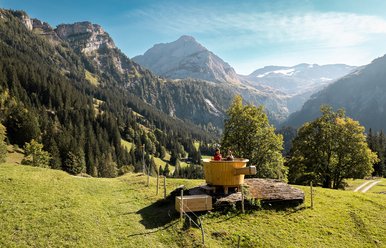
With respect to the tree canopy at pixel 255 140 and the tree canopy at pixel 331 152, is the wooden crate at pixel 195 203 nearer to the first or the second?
the tree canopy at pixel 255 140

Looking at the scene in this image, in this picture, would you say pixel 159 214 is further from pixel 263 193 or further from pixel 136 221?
pixel 263 193

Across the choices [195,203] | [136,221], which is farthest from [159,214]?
[195,203]

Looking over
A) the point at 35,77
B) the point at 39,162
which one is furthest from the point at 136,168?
the point at 35,77

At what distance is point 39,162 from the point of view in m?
101

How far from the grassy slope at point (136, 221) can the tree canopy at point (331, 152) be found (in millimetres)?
24411

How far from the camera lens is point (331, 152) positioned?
181ft

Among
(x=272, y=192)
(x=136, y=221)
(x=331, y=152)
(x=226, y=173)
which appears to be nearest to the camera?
(x=136, y=221)

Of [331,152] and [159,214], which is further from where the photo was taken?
[331,152]

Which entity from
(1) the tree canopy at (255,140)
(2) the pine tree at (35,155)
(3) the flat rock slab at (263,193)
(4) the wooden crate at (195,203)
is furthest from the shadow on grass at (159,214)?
(2) the pine tree at (35,155)

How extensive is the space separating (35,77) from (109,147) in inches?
2977

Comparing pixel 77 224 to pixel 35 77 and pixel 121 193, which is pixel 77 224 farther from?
pixel 35 77

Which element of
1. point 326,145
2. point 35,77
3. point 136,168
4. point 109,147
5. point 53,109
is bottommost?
point 136,168

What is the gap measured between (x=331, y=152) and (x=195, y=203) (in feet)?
132

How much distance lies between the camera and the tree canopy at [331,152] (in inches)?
2074
